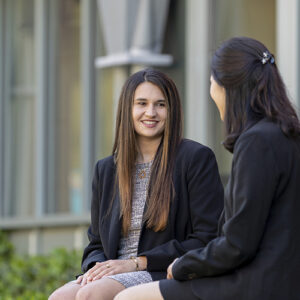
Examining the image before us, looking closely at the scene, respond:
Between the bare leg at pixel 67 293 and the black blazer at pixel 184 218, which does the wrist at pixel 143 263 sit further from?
the bare leg at pixel 67 293

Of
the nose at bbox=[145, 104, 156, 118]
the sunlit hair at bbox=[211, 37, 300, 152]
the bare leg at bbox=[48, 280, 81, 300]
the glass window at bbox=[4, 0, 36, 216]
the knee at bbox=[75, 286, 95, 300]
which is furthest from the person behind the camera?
the glass window at bbox=[4, 0, 36, 216]

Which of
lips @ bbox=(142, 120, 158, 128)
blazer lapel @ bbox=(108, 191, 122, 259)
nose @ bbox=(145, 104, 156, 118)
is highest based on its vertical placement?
nose @ bbox=(145, 104, 156, 118)

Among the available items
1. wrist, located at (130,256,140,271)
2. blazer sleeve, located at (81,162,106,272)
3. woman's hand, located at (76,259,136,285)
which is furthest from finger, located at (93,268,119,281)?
blazer sleeve, located at (81,162,106,272)

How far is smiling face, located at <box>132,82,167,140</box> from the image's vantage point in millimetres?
4254

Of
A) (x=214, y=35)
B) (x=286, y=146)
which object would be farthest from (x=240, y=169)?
(x=214, y=35)

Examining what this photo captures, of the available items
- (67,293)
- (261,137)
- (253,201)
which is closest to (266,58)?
(261,137)

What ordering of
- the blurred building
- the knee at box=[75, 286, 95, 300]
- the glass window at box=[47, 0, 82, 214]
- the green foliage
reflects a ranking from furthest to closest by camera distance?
1. the glass window at box=[47, 0, 82, 214]
2. the green foliage
3. the blurred building
4. the knee at box=[75, 286, 95, 300]

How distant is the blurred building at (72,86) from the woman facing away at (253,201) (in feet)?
16.5

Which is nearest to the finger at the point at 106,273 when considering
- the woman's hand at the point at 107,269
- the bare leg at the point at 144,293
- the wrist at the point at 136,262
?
the woman's hand at the point at 107,269

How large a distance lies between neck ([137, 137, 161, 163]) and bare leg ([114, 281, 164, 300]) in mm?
1047

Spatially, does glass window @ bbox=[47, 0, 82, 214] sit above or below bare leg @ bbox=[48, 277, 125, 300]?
above

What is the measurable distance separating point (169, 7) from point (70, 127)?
7.45 ft

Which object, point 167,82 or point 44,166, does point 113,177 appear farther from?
point 44,166

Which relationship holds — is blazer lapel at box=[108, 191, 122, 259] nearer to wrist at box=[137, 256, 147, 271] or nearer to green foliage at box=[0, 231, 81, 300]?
wrist at box=[137, 256, 147, 271]
